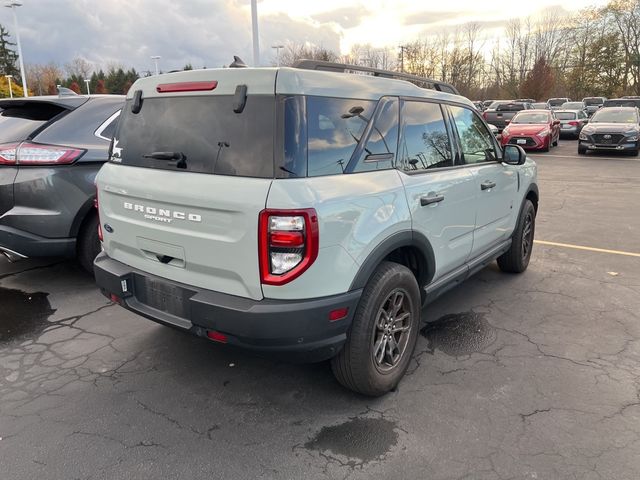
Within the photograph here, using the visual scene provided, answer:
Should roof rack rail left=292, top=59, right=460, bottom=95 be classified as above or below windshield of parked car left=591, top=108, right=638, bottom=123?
above

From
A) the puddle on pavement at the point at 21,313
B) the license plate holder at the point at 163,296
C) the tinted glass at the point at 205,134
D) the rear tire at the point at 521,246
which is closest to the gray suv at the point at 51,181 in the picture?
the puddle on pavement at the point at 21,313

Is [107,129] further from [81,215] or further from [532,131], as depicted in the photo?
[532,131]

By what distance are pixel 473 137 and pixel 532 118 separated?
1755 cm

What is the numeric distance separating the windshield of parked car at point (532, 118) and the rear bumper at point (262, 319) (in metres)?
19.3

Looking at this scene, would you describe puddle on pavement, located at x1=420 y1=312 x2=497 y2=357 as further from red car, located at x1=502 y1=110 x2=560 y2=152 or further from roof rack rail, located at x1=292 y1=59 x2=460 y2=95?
red car, located at x1=502 y1=110 x2=560 y2=152

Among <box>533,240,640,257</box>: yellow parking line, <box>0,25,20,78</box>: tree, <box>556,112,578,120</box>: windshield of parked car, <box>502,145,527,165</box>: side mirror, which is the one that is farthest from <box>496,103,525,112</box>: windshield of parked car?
<box>0,25,20,78</box>: tree

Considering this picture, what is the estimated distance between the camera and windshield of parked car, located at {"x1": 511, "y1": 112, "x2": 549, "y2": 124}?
19.5 metres

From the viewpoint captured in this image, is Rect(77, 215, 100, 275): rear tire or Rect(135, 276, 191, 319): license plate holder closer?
Rect(135, 276, 191, 319): license plate holder

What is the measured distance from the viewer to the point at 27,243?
4.32 m

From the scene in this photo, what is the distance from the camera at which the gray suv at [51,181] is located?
432 cm

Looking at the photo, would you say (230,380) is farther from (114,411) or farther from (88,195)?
(88,195)

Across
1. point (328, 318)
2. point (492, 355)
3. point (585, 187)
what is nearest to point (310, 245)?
point (328, 318)

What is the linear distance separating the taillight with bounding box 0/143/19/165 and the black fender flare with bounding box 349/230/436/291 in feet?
11.4

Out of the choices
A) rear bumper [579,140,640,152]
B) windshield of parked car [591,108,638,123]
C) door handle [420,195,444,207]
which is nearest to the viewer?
door handle [420,195,444,207]
